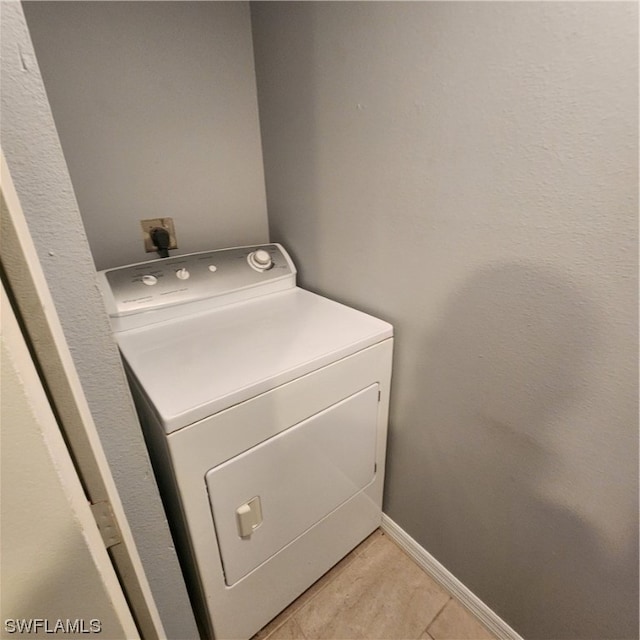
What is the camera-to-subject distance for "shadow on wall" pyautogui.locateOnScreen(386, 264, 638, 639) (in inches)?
28.8

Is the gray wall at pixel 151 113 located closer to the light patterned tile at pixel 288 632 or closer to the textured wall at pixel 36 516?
the textured wall at pixel 36 516

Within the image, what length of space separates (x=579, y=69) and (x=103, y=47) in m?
1.22

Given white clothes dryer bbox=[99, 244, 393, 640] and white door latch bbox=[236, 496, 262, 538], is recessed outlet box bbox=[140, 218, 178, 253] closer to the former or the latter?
white clothes dryer bbox=[99, 244, 393, 640]

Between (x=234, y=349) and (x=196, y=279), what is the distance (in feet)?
1.21

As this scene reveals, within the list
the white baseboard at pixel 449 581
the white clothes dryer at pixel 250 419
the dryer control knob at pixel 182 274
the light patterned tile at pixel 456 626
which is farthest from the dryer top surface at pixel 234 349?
the light patterned tile at pixel 456 626

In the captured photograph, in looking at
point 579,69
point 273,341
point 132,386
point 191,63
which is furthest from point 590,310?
point 191,63

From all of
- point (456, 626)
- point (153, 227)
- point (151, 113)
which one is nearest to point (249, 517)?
point (456, 626)

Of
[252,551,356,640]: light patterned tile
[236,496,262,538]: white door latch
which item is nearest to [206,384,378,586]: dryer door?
[236,496,262,538]: white door latch

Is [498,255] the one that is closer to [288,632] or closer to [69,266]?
[69,266]

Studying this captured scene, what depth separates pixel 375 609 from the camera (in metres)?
A: 1.13

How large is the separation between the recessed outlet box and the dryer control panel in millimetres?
165

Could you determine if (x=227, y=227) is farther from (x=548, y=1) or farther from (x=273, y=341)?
(x=548, y=1)

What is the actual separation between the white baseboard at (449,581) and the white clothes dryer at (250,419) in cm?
13

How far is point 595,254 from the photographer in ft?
2.09
